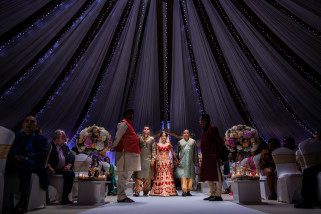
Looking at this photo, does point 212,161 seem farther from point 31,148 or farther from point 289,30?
point 289,30

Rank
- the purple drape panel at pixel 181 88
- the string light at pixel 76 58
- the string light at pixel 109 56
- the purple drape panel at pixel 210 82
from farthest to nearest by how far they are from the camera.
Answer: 1. the purple drape panel at pixel 181 88
2. the purple drape panel at pixel 210 82
3. the string light at pixel 109 56
4. the string light at pixel 76 58

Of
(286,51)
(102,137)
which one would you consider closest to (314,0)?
(286,51)

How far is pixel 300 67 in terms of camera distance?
885cm

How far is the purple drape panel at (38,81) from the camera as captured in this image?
795 cm

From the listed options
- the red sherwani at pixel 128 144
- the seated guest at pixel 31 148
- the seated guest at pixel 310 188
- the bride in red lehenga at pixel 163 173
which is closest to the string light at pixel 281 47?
the bride in red lehenga at pixel 163 173

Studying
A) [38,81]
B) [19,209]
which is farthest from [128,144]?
[38,81]

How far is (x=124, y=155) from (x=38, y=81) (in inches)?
172

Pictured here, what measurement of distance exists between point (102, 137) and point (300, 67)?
5414 millimetres

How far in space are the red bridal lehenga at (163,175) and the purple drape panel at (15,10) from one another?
3.89 meters

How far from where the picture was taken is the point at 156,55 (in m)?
9.31

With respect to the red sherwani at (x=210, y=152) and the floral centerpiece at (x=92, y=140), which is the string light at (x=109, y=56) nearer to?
the floral centerpiece at (x=92, y=140)

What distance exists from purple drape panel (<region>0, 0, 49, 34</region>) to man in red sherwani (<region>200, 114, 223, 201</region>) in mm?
3907

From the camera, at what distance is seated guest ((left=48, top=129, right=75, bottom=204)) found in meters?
5.10

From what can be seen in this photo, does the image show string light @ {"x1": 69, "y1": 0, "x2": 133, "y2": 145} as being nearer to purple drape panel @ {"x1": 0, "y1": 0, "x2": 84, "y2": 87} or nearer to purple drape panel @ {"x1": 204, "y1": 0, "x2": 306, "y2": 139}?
purple drape panel @ {"x1": 0, "y1": 0, "x2": 84, "y2": 87}
